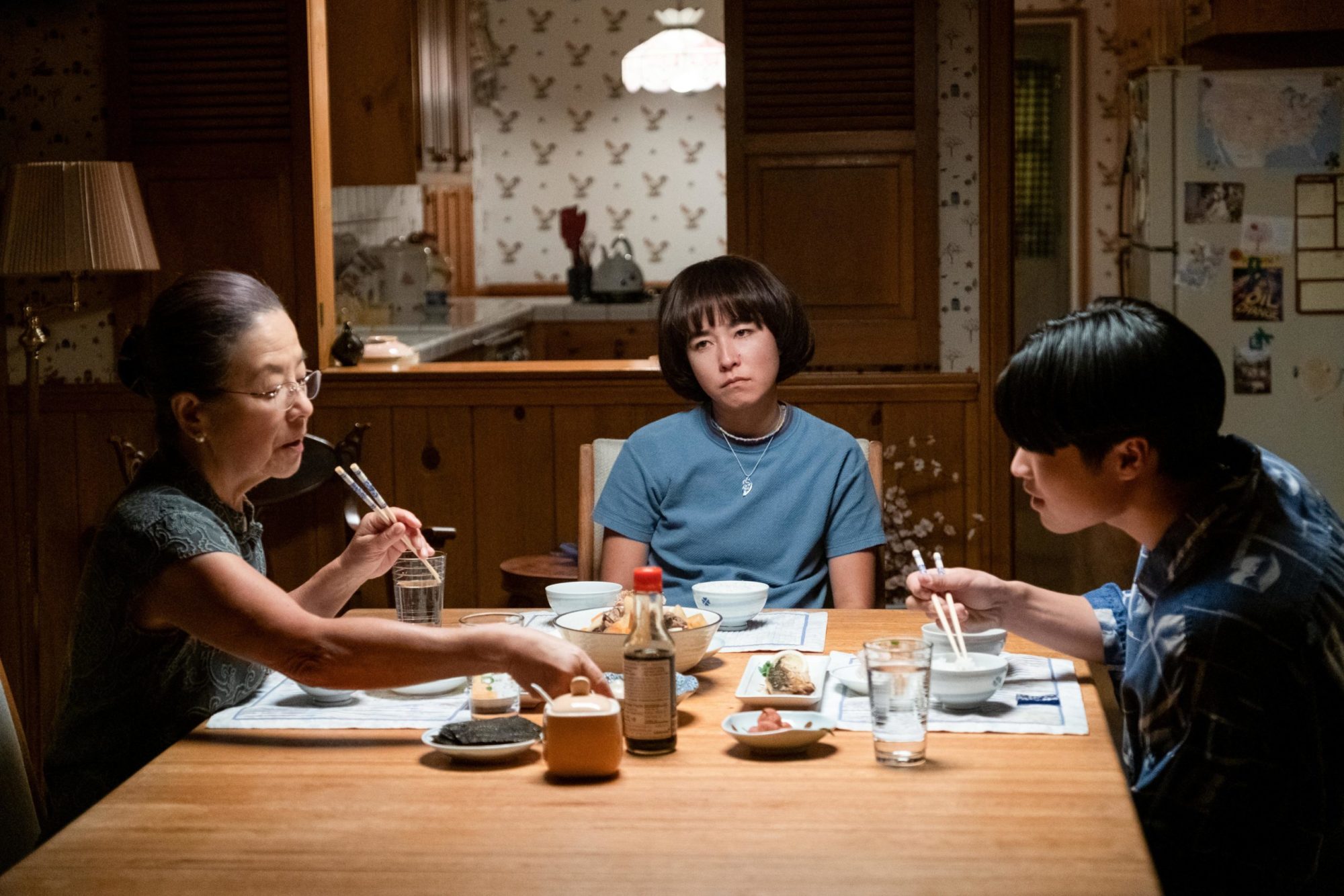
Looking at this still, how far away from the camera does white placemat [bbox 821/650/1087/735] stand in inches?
61.9

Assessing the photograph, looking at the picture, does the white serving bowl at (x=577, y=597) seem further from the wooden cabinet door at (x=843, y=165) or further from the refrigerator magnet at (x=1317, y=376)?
the refrigerator magnet at (x=1317, y=376)

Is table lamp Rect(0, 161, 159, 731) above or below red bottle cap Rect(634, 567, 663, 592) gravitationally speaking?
above

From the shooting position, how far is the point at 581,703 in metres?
1.42

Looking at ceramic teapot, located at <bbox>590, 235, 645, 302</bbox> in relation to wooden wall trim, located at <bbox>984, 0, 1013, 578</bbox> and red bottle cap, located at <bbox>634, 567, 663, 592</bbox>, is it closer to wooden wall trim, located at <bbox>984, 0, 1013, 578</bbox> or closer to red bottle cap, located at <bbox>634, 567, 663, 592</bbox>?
wooden wall trim, located at <bbox>984, 0, 1013, 578</bbox>

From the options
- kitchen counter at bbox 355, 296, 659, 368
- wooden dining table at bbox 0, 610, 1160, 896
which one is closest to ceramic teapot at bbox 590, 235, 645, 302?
kitchen counter at bbox 355, 296, 659, 368

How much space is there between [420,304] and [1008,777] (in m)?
4.83

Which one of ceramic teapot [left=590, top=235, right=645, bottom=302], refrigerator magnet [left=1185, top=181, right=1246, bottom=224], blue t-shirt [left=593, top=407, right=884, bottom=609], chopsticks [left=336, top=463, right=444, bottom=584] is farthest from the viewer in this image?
ceramic teapot [left=590, top=235, right=645, bottom=302]

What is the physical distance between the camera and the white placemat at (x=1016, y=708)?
1.57 m

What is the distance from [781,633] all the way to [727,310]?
0.62 metres

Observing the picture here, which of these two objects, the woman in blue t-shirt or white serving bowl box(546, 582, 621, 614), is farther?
the woman in blue t-shirt

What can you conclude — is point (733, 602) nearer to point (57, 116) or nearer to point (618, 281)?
point (57, 116)

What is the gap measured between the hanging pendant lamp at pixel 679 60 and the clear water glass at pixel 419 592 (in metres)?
4.99

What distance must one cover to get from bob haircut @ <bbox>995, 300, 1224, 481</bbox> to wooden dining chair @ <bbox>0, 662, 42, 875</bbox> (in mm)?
1173

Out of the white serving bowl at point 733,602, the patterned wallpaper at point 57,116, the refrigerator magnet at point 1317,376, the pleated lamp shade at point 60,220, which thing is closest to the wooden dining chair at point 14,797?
the white serving bowl at point 733,602
